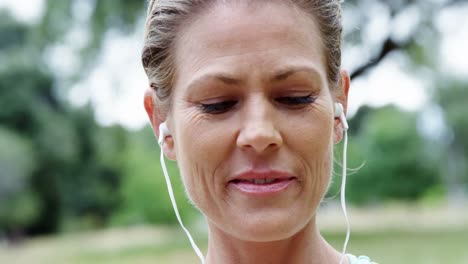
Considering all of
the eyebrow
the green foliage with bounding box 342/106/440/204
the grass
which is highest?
the eyebrow

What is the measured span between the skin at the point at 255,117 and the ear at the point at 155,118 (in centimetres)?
14

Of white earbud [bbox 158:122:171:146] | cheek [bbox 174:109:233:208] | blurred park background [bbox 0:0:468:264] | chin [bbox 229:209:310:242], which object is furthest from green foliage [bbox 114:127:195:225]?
chin [bbox 229:209:310:242]

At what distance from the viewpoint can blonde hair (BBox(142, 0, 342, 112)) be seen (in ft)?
5.19

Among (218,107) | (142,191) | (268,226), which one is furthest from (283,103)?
(142,191)

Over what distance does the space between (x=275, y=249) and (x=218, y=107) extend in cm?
40

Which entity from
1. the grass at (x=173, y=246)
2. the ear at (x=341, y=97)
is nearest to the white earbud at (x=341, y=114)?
the ear at (x=341, y=97)

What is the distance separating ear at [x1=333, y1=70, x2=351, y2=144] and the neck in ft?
0.76

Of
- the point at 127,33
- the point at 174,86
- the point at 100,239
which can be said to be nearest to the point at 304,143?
the point at 174,86

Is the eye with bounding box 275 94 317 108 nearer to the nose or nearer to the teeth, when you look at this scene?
the nose

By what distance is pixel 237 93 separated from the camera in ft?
4.84

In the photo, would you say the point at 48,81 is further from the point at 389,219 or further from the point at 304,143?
the point at 304,143

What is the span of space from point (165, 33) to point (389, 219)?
67.3 ft

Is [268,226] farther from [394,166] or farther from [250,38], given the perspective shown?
[394,166]

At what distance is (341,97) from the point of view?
5.64 feet
